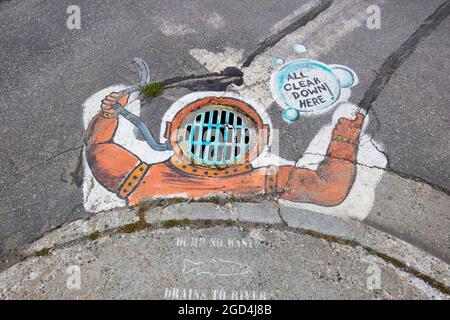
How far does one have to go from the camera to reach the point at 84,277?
339 cm

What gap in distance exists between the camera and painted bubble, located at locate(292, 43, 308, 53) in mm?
5219

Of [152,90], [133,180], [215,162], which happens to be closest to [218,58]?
[152,90]

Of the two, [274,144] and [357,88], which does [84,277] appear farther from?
[357,88]

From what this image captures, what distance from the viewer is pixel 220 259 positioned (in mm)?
3467

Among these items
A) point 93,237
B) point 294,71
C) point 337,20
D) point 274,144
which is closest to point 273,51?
point 294,71

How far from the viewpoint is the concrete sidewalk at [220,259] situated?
3320 mm

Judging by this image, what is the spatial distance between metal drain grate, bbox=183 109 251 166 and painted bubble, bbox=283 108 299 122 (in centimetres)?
45

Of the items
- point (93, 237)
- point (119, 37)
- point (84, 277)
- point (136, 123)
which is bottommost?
point (84, 277)

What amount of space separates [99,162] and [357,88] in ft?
10.1

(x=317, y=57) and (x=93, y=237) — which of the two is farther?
(x=317, y=57)

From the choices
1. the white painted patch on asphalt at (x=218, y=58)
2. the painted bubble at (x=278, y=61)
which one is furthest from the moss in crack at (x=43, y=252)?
the painted bubble at (x=278, y=61)

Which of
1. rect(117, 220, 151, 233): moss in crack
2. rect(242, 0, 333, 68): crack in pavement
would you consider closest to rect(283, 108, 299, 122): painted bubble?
rect(242, 0, 333, 68): crack in pavement

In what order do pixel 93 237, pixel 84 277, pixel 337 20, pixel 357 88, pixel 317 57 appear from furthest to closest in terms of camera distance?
pixel 337 20 < pixel 317 57 < pixel 357 88 < pixel 93 237 < pixel 84 277

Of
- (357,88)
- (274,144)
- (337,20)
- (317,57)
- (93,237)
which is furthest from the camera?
(337,20)
